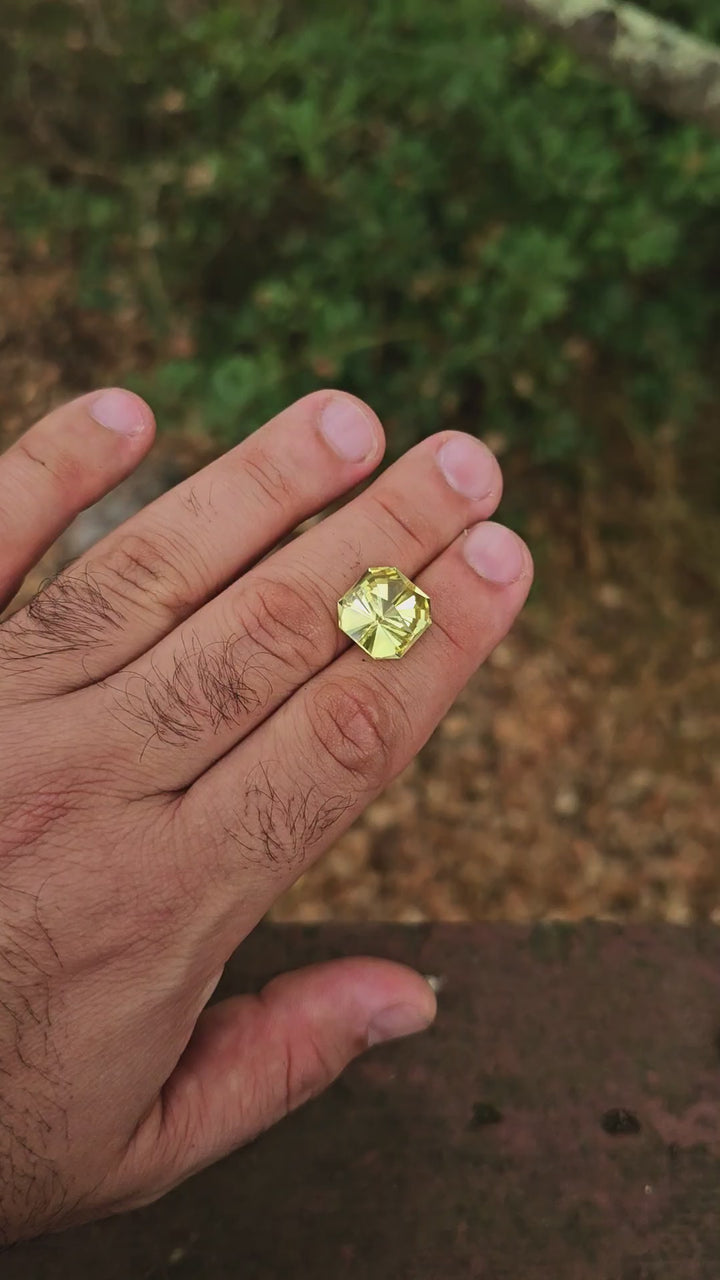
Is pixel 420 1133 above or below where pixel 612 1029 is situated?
above

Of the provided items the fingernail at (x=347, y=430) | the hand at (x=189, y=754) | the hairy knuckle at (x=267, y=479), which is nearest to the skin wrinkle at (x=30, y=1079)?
the hand at (x=189, y=754)

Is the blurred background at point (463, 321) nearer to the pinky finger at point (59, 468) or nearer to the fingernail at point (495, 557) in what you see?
the pinky finger at point (59, 468)

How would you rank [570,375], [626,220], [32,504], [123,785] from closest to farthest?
[123,785] → [32,504] → [626,220] → [570,375]

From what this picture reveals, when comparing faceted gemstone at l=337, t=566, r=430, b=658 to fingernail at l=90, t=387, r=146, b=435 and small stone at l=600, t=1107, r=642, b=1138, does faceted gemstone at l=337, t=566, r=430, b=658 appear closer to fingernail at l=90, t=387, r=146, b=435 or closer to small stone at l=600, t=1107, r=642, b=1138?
fingernail at l=90, t=387, r=146, b=435

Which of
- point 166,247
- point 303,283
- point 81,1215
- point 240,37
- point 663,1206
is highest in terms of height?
point 240,37

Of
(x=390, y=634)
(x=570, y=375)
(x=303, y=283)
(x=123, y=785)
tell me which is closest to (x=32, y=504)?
(x=123, y=785)

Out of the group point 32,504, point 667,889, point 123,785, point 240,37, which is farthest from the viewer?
point 667,889

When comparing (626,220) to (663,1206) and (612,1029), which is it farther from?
(663,1206)

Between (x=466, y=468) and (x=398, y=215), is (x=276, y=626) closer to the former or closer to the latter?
(x=466, y=468)

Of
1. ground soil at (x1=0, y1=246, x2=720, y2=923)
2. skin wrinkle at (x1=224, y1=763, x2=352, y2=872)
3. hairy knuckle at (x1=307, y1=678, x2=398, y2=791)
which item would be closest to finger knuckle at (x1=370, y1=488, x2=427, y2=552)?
hairy knuckle at (x1=307, y1=678, x2=398, y2=791)
